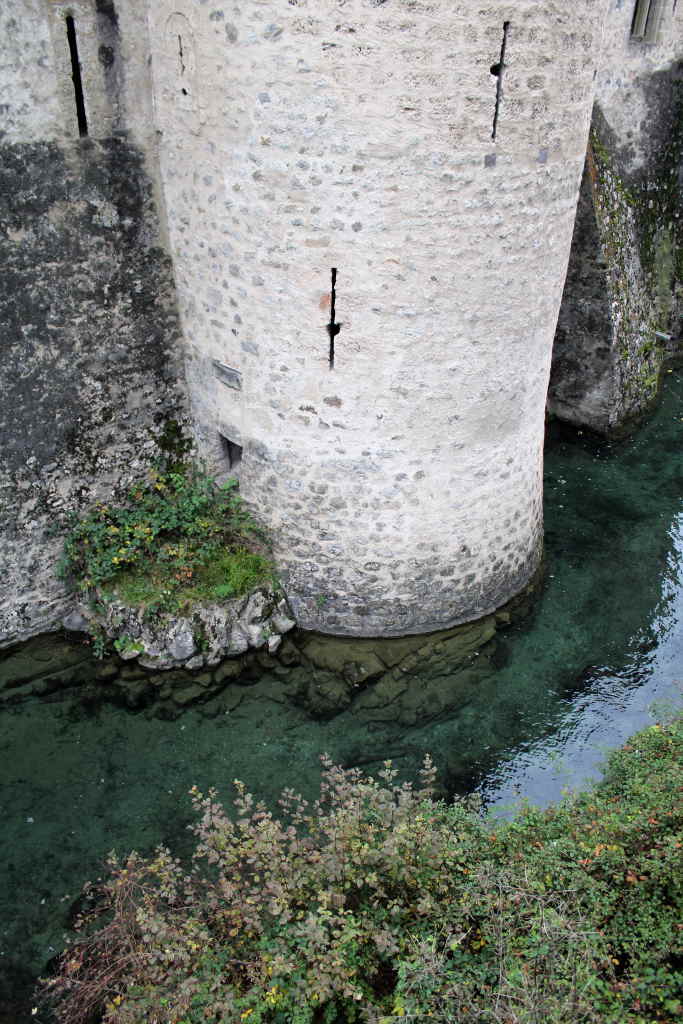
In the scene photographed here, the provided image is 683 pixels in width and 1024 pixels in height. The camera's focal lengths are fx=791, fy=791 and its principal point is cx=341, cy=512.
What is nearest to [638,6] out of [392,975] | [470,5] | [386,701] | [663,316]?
[663,316]

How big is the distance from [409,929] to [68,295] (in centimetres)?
548

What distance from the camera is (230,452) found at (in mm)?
7625

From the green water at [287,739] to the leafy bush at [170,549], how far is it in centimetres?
87

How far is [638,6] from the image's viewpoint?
33.0 ft

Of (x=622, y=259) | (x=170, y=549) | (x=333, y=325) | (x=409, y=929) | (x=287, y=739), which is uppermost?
(x=333, y=325)

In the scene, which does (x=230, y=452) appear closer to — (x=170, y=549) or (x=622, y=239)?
(x=170, y=549)

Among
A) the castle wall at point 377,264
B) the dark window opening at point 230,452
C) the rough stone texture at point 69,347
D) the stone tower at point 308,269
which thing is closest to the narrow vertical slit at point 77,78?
the stone tower at point 308,269

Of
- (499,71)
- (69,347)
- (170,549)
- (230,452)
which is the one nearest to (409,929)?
(170,549)

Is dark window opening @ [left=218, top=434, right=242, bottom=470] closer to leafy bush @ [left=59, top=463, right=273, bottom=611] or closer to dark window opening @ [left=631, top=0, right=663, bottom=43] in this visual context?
leafy bush @ [left=59, top=463, right=273, bottom=611]

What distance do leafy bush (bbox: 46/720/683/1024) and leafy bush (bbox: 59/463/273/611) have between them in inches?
108

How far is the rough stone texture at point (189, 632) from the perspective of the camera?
714 centimetres

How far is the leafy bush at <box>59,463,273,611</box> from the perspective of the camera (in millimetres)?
7238

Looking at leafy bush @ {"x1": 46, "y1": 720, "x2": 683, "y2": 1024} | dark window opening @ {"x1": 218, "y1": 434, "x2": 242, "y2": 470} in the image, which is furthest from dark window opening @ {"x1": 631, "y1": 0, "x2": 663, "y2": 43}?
leafy bush @ {"x1": 46, "y1": 720, "x2": 683, "y2": 1024}

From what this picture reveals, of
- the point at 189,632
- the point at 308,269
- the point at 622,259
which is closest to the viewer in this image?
the point at 308,269
